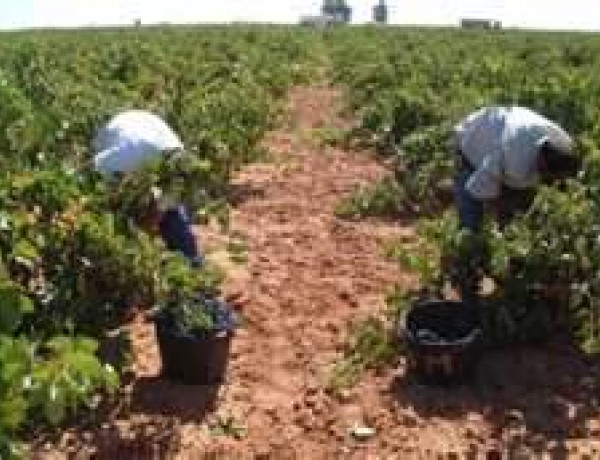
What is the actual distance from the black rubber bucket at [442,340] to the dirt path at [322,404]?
81 mm

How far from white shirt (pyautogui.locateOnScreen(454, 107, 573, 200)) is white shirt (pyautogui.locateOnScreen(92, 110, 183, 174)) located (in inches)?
63.2

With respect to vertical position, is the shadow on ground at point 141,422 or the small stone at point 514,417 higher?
the small stone at point 514,417

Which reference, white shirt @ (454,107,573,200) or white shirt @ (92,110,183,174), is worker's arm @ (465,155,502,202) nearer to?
white shirt @ (454,107,573,200)

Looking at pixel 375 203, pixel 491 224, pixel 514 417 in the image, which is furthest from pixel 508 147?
pixel 375 203

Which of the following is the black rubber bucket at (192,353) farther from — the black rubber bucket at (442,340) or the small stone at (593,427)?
the small stone at (593,427)

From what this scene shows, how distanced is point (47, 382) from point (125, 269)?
9.88ft

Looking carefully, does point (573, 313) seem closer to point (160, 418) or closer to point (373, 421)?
point (373, 421)

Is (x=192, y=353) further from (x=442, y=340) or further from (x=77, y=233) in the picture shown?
(x=442, y=340)

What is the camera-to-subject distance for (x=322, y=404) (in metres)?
6.12

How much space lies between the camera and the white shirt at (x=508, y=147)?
6.93 m

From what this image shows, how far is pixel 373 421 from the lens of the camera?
234 inches

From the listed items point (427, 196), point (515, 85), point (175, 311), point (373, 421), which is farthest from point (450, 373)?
point (515, 85)

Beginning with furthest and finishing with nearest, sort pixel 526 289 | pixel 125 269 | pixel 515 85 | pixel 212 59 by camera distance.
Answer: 1. pixel 212 59
2. pixel 515 85
3. pixel 526 289
4. pixel 125 269

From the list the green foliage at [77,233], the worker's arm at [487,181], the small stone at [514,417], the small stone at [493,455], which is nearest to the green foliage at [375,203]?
the green foliage at [77,233]
